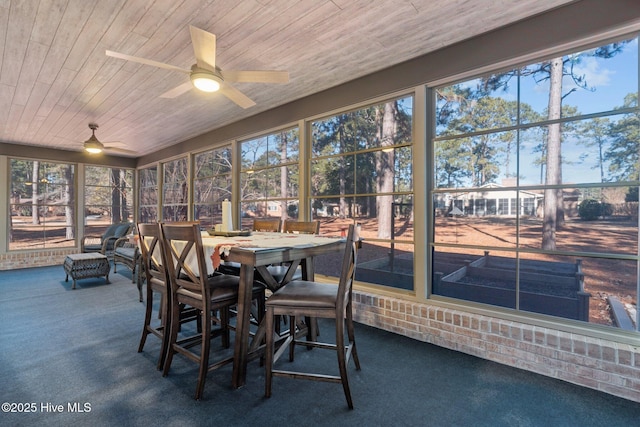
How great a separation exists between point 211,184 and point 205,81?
318cm

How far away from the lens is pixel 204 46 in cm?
203

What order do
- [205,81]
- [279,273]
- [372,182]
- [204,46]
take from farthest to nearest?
[372,182] < [279,273] < [205,81] < [204,46]

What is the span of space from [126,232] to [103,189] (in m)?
1.99

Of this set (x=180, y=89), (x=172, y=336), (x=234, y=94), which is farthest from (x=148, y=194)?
(x=172, y=336)

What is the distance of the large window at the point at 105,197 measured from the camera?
22.1 feet

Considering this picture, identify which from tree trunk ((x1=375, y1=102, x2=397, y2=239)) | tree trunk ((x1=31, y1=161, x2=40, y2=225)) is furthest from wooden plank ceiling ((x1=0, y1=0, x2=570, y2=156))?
tree trunk ((x1=31, y1=161, x2=40, y2=225))

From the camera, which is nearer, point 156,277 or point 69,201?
point 156,277

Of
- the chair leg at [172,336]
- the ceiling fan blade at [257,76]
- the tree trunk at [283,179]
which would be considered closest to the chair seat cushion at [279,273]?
the chair leg at [172,336]

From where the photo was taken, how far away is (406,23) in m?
2.25

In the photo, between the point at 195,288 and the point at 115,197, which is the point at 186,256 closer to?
the point at 195,288

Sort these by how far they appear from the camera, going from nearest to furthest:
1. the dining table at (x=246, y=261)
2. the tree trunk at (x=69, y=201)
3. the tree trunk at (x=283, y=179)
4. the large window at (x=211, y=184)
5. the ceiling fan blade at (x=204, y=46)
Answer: the dining table at (x=246, y=261) < the ceiling fan blade at (x=204, y=46) < the tree trunk at (x=283, y=179) < the large window at (x=211, y=184) < the tree trunk at (x=69, y=201)

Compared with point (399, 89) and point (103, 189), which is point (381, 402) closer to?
point (399, 89)

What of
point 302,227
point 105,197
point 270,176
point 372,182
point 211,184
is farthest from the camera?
point 105,197

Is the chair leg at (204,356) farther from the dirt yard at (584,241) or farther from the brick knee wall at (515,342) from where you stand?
the dirt yard at (584,241)
